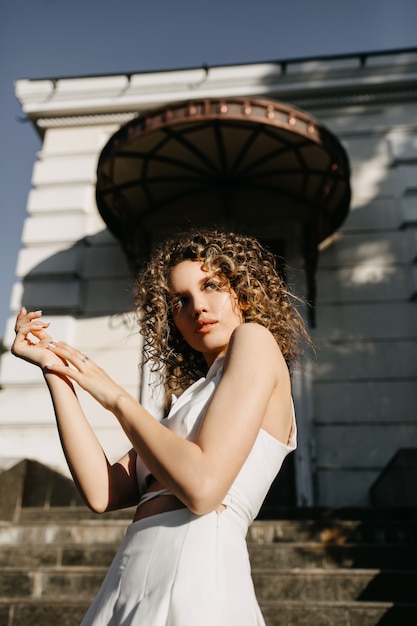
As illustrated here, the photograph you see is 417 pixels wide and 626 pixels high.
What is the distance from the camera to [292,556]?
13.6ft

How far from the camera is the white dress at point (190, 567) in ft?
3.38

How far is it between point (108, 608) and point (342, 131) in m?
8.59

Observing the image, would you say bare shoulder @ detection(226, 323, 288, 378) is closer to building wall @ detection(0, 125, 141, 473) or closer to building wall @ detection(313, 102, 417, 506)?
building wall @ detection(313, 102, 417, 506)

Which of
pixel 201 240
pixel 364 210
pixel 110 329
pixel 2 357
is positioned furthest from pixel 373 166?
pixel 201 240

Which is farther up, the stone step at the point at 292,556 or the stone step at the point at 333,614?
the stone step at the point at 292,556

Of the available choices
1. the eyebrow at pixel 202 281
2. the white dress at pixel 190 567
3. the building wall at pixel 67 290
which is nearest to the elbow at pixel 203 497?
the white dress at pixel 190 567

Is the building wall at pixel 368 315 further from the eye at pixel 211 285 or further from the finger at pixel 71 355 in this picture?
the finger at pixel 71 355

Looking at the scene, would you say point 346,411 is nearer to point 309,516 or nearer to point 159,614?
point 309,516

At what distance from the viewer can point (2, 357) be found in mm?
7723

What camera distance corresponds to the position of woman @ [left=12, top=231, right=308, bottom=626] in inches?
40.9

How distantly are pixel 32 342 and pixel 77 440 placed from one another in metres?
0.27

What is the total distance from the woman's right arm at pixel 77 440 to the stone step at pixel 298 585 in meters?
2.73

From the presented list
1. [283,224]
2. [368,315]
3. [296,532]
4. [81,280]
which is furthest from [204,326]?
[81,280]

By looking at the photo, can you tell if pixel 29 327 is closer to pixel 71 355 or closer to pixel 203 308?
pixel 71 355
